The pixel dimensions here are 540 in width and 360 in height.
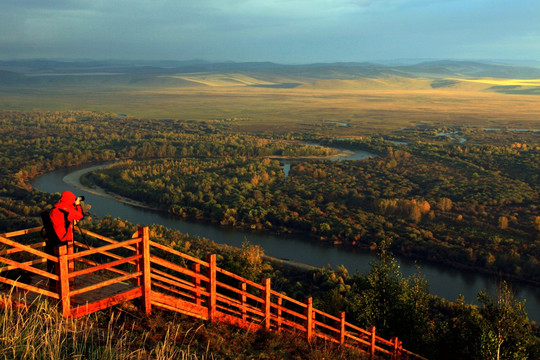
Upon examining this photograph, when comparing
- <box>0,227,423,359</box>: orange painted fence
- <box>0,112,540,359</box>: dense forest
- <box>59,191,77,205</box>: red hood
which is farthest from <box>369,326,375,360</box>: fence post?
<box>59,191,77,205</box>: red hood

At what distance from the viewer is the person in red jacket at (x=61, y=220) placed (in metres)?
5.05

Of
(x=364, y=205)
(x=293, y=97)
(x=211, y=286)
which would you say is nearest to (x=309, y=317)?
(x=211, y=286)

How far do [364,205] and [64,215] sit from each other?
981 inches

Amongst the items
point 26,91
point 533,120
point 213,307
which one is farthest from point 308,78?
point 213,307

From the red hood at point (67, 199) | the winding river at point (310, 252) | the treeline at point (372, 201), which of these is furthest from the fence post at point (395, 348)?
the treeline at point (372, 201)

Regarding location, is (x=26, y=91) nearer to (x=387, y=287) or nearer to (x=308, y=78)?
(x=308, y=78)

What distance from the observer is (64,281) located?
470 cm

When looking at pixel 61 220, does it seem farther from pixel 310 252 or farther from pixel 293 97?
pixel 293 97

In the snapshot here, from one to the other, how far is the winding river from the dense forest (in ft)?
2.60

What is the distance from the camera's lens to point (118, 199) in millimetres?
31328

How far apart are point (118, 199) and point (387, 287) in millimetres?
24710

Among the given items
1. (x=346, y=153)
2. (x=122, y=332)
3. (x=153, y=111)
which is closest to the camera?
(x=122, y=332)

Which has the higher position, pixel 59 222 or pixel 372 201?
pixel 59 222

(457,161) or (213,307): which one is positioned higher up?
(213,307)
